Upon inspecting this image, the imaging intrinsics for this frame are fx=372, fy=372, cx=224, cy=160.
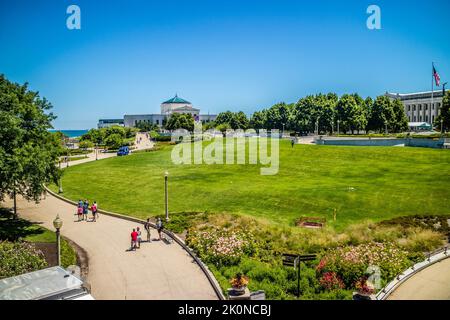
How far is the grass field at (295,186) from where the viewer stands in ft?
104

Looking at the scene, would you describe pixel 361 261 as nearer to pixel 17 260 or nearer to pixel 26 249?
pixel 17 260

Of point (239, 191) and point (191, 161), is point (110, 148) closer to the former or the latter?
point (191, 161)

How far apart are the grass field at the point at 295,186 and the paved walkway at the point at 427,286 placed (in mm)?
10102

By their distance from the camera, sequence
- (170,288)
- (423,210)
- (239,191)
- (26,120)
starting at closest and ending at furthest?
(170,288), (26,120), (423,210), (239,191)

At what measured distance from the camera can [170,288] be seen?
57.1 feet

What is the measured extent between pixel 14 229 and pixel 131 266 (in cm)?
1343

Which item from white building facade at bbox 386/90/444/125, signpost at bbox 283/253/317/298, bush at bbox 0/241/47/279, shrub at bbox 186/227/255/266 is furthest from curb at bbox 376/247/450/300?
white building facade at bbox 386/90/444/125

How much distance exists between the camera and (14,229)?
2828 centimetres

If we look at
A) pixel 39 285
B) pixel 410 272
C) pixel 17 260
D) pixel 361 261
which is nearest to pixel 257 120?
pixel 361 261

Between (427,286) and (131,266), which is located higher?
(427,286)

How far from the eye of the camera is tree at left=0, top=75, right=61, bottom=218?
2483 centimetres

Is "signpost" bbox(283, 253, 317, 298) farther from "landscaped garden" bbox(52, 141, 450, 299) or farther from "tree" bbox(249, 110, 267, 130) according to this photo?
"tree" bbox(249, 110, 267, 130)
